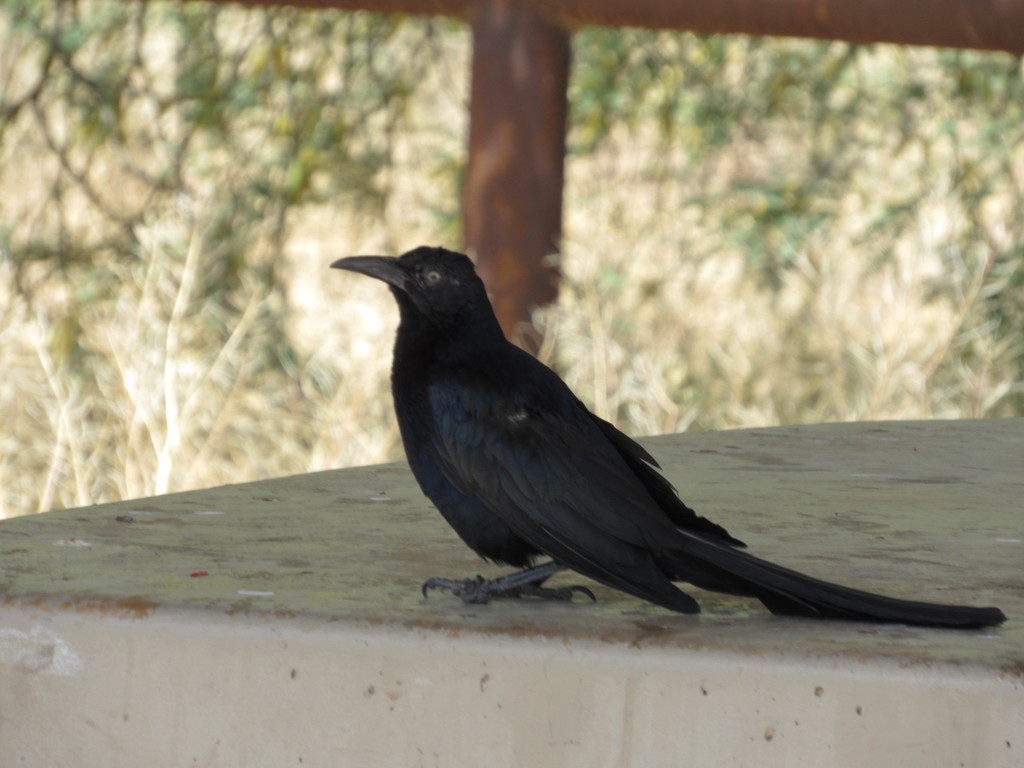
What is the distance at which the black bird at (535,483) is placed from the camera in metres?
1.77

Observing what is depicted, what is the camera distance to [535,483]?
1.85 meters

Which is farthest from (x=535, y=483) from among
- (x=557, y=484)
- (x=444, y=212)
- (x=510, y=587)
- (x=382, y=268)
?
(x=444, y=212)

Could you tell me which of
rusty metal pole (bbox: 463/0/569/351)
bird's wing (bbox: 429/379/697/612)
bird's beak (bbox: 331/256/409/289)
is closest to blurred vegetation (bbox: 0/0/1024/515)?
rusty metal pole (bbox: 463/0/569/351)

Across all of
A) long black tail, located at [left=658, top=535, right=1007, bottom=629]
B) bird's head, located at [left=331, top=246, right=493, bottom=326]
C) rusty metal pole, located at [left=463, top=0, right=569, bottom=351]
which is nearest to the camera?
long black tail, located at [left=658, top=535, right=1007, bottom=629]

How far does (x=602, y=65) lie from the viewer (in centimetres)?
730

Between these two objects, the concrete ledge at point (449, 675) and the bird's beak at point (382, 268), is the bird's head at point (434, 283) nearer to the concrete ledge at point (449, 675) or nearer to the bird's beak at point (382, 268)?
the bird's beak at point (382, 268)

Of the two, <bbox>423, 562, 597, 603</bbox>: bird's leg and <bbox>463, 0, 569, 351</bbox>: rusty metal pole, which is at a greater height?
<bbox>463, 0, 569, 351</bbox>: rusty metal pole

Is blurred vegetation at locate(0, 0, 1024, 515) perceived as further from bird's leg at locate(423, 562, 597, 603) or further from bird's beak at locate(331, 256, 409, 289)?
bird's leg at locate(423, 562, 597, 603)

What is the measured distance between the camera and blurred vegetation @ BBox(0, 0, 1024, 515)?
6.82 meters

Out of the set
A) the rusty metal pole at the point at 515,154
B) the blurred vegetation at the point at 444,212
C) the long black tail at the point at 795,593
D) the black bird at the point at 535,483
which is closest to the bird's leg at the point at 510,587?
the black bird at the point at 535,483

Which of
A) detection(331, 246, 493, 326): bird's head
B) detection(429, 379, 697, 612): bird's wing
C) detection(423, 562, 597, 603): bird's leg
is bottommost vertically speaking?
detection(423, 562, 597, 603): bird's leg

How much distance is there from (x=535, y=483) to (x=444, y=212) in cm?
563

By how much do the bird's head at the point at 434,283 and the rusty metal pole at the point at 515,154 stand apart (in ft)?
11.6

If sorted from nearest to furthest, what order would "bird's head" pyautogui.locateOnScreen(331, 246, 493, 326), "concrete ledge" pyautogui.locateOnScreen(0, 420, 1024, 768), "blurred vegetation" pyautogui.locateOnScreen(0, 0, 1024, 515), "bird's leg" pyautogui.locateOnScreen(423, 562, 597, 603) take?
"concrete ledge" pyautogui.locateOnScreen(0, 420, 1024, 768) < "bird's leg" pyautogui.locateOnScreen(423, 562, 597, 603) < "bird's head" pyautogui.locateOnScreen(331, 246, 493, 326) < "blurred vegetation" pyautogui.locateOnScreen(0, 0, 1024, 515)
